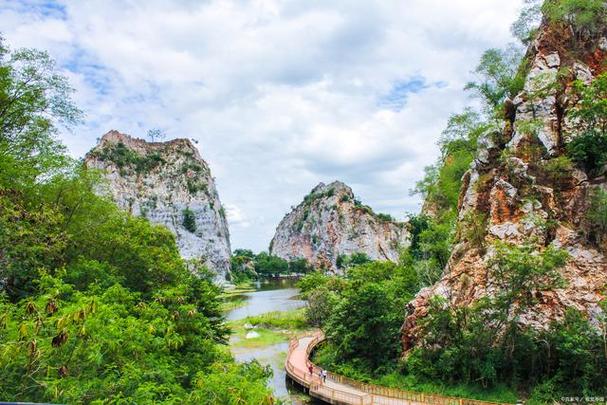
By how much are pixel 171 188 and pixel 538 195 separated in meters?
83.4

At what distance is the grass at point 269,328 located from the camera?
39188 millimetres

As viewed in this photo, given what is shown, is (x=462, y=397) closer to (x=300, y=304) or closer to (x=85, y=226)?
(x=85, y=226)

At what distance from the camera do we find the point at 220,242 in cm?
10162

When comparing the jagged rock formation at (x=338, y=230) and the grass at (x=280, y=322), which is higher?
the jagged rock formation at (x=338, y=230)

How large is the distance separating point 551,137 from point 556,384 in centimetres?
1305

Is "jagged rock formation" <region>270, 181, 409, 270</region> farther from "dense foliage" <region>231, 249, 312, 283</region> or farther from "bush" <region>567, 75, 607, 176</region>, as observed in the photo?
"bush" <region>567, 75, 607, 176</region>

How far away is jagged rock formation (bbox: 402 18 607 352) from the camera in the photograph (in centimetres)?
2044

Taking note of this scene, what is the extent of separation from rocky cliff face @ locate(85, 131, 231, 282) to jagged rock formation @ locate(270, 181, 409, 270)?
132 feet

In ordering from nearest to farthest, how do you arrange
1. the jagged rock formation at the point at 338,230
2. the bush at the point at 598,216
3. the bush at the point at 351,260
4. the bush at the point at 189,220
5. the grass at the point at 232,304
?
1. the bush at the point at 598,216
2. the grass at the point at 232,304
3. the bush at the point at 189,220
4. the bush at the point at 351,260
5. the jagged rock formation at the point at 338,230

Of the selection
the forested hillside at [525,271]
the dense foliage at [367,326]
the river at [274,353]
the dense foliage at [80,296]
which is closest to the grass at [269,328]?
the river at [274,353]

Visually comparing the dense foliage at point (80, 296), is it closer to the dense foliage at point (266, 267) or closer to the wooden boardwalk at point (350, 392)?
the wooden boardwalk at point (350, 392)

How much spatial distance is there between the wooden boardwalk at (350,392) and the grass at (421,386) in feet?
2.73

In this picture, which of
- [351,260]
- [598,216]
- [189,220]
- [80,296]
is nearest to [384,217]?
[351,260]

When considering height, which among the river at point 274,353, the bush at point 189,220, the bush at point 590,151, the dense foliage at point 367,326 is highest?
the bush at point 189,220
